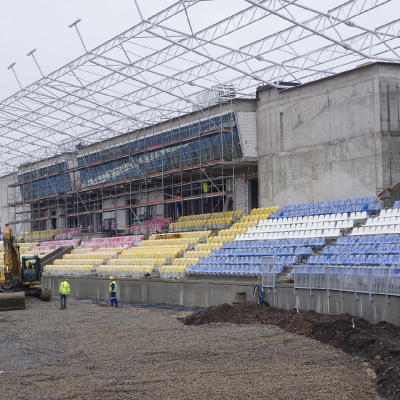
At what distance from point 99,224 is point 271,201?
2022 cm

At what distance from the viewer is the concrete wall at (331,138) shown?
88.8ft

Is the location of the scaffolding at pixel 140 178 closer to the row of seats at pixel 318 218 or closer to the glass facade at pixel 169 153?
the glass facade at pixel 169 153

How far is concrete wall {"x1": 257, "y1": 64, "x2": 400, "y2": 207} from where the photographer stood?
27.1 m

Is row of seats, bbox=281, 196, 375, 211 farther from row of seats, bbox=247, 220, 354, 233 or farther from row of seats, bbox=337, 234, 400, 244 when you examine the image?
row of seats, bbox=337, 234, 400, 244

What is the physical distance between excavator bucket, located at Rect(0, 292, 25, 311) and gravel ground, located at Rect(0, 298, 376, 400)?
595cm

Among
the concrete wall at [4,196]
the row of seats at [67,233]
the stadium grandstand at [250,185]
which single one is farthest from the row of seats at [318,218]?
the concrete wall at [4,196]

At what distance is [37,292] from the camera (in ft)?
101

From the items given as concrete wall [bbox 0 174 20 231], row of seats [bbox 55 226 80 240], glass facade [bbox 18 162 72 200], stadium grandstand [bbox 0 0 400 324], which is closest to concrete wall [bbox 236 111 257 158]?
stadium grandstand [bbox 0 0 400 324]

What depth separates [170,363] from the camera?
1365cm

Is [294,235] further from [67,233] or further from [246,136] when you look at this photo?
[67,233]

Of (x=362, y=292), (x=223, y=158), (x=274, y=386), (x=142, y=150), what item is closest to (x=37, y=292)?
(x=223, y=158)

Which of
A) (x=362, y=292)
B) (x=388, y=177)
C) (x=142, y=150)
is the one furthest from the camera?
(x=142, y=150)

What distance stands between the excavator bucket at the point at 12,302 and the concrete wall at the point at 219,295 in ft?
15.5

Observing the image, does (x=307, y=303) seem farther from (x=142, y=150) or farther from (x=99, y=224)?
(x=99, y=224)
